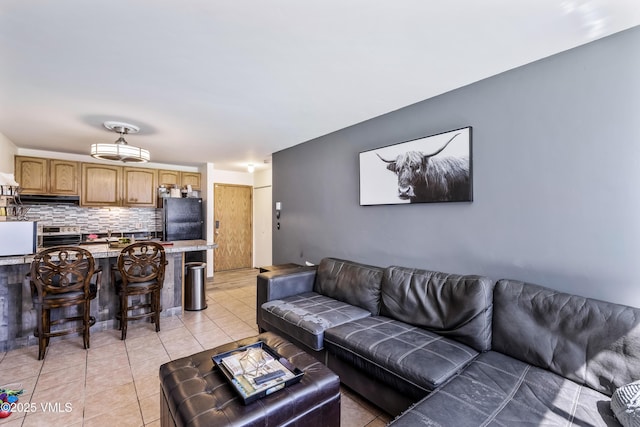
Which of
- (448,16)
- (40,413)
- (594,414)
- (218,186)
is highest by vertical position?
(448,16)

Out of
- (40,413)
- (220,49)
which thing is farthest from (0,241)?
(220,49)

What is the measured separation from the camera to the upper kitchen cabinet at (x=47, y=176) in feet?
14.0

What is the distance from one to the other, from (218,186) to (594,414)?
628 centimetres

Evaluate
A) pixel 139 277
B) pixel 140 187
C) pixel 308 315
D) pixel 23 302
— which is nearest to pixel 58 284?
pixel 23 302

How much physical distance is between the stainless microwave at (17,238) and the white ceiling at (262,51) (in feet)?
3.66

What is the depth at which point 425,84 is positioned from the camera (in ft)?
7.61

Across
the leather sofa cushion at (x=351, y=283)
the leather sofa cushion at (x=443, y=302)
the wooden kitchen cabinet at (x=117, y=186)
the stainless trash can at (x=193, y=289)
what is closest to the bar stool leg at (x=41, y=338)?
the stainless trash can at (x=193, y=289)

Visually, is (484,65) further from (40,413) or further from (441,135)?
(40,413)

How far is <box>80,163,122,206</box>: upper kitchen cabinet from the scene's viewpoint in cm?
479

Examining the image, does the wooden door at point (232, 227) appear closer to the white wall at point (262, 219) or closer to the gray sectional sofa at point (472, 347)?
the white wall at point (262, 219)

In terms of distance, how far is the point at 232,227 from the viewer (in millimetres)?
6508

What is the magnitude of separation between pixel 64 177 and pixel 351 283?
4.97m

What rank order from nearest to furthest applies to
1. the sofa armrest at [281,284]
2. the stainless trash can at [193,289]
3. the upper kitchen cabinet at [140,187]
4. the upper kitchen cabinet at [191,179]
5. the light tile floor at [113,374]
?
the light tile floor at [113,374]
the sofa armrest at [281,284]
the stainless trash can at [193,289]
the upper kitchen cabinet at [140,187]
the upper kitchen cabinet at [191,179]

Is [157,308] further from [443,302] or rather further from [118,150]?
[443,302]
